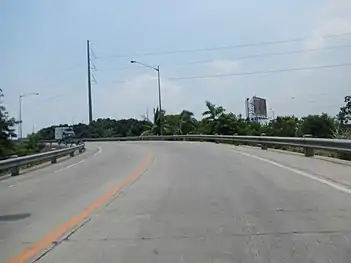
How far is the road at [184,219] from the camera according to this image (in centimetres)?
740

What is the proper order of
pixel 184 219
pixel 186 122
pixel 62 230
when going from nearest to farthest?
1. pixel 62 230
2. pixel 184 219
3. pixel 186 122

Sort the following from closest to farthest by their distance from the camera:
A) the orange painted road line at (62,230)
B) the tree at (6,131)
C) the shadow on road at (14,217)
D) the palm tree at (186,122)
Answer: the orange painted road line at (62,230) → the shadow on road at (14,217) → the tree at (6,131) → the palm tree at (186,122)

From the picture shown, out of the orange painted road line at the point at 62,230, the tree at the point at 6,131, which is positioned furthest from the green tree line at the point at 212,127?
the orange painted road line at the point at 62,230

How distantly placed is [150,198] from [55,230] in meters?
3.68

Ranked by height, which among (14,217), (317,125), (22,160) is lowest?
(14,217)

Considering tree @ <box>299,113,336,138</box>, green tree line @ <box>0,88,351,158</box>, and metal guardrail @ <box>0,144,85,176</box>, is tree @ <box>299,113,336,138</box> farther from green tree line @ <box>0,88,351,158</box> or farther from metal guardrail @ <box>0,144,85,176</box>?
metal guardrail @ <box>0,144,85,176</box>

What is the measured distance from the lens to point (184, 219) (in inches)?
387

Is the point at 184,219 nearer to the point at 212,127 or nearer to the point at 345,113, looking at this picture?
the point at 345,113

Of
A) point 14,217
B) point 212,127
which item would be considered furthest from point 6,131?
point 14,217

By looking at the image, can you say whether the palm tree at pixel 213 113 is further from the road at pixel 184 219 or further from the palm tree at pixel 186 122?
the road at pixel 184 219

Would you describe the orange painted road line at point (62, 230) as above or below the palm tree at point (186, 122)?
below

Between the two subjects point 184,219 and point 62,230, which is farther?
point 184,219

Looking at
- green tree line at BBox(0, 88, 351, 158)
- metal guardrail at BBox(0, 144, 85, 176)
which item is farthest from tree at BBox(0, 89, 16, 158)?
metal guardrail at BBox(0, 144, 85, 176)

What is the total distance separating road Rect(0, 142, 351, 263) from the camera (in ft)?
24.3
